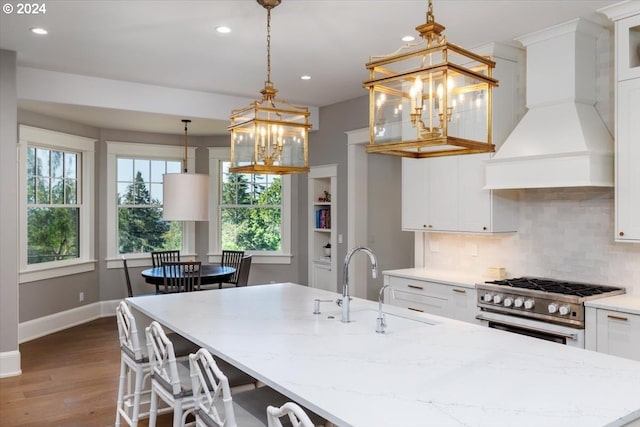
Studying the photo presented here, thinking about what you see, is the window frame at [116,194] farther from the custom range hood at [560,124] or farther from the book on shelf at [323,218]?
the custom range hood at [560,124]

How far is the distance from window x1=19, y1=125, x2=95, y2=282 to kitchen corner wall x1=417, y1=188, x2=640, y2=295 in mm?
4728

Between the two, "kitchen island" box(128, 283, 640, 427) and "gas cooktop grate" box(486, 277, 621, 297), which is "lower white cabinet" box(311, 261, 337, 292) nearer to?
"gas cooktop grate" box(486, 277, 621, 297)

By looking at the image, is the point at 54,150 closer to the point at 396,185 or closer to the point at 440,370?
the point at 396,185

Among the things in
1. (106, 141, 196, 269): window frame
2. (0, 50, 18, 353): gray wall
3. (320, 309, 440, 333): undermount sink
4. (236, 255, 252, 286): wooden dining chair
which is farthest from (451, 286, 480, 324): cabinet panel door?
(106, 141, 196, 269): window frame

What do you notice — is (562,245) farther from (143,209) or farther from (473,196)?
(143,209)

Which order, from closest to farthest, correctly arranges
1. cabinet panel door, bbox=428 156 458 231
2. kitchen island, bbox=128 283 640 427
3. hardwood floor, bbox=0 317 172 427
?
kitchen island, bbox=128 283 640 427 → hardwood floor, bbox=0 317 172 427 → cabinet panel door, bbox=428 156 458 231

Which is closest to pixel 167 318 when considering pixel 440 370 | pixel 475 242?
pixel 440 370

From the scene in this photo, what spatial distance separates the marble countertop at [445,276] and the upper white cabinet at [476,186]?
402mm

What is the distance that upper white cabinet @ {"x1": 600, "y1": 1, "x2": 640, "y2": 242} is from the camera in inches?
125

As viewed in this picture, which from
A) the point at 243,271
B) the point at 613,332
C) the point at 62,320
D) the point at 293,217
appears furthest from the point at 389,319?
the point at 62,320

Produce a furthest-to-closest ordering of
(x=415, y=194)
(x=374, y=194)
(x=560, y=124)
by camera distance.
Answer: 1. (x=374, y=194)
2. (x=415, y=194)
3. (x=560, y=124)

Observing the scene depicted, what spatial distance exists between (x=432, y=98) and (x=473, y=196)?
2473mm

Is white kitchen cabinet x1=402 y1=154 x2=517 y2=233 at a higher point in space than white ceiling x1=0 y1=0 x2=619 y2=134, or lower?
lower

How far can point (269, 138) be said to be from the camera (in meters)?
2.78
